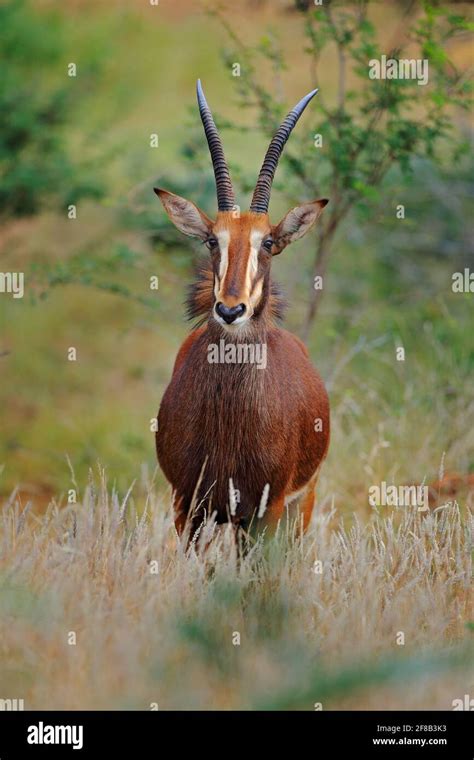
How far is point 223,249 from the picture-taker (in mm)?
7766

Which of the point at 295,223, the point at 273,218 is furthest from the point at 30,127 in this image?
the point at 295,223

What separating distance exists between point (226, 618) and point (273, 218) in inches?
522

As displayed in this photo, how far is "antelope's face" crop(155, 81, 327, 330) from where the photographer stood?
7.51 metres

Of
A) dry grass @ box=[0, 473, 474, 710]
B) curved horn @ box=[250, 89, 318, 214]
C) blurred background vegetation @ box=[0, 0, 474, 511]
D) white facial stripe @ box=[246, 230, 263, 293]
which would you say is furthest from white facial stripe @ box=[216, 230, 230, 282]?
blurred background vegetation @ box=[0, 0, 474, 511]

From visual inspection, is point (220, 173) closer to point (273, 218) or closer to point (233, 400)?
point (233, 400)

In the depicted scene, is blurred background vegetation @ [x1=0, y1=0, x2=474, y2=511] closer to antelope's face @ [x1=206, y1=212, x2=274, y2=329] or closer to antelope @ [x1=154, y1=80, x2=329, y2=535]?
antelope @ [x1=154, y1=80, x2=329, y2=535]

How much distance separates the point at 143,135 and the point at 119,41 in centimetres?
197

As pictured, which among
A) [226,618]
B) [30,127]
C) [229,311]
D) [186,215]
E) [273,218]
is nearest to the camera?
[226,618]

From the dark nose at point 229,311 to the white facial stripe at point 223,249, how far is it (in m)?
0.25
